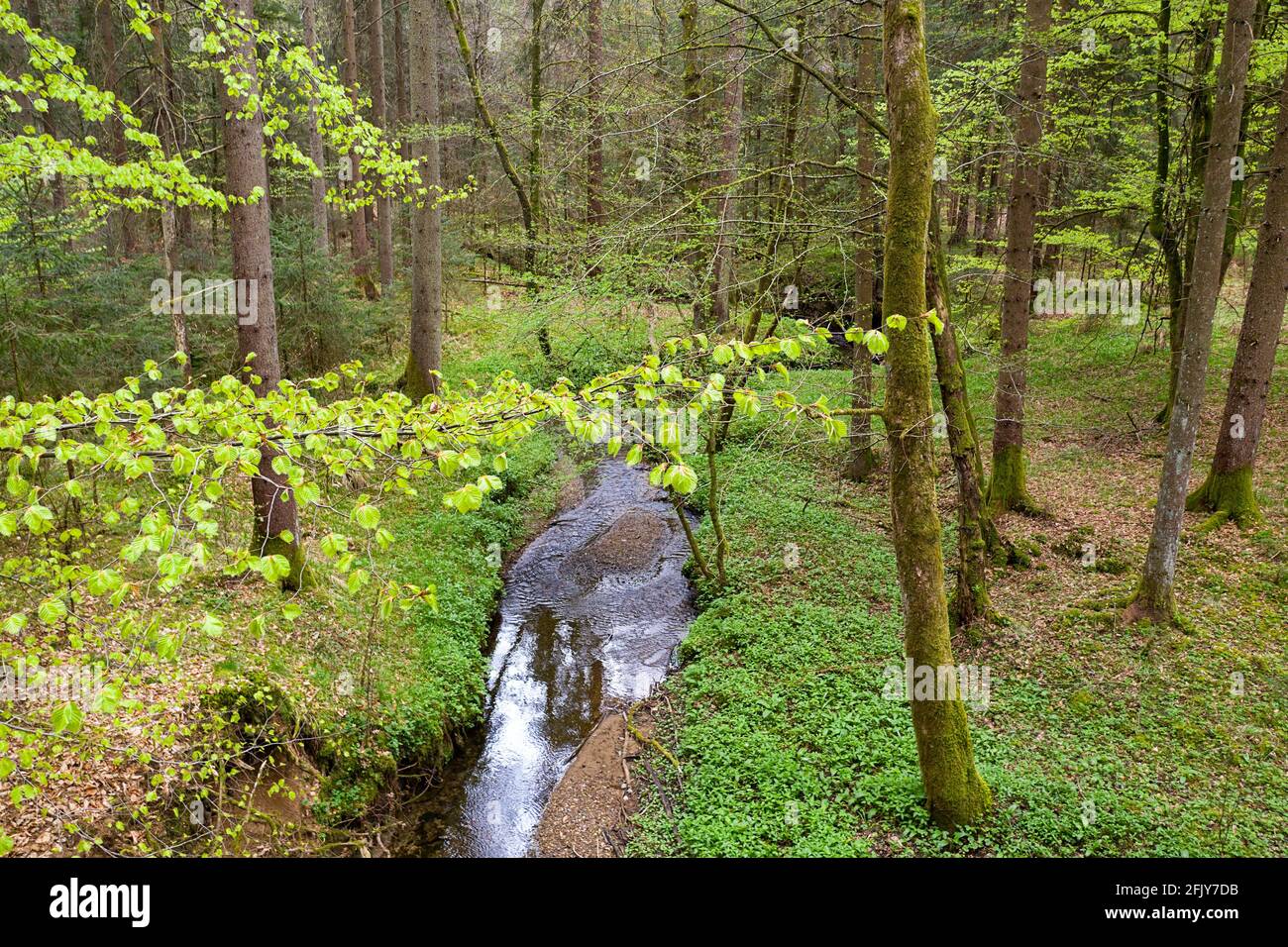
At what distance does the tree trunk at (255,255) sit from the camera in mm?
7117

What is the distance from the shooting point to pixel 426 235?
13328mm

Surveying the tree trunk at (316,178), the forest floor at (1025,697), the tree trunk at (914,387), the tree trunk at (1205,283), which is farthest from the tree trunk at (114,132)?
the tree trunk at (1205,283)

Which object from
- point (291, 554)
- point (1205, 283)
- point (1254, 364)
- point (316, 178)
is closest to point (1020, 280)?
point (1205, 283)

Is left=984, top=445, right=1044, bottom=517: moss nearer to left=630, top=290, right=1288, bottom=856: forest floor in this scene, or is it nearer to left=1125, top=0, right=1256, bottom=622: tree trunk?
left=630, top=290, right=1288, bottom=856: forest floor

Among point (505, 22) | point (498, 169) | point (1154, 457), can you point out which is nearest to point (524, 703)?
point (1154, 457)

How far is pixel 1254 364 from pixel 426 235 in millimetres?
12673

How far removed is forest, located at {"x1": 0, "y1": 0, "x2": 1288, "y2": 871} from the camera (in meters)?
4.17

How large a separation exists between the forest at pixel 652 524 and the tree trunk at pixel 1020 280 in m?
0.07

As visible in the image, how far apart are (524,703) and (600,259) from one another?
5356 mm

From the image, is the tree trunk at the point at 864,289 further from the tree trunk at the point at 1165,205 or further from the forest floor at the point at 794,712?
the tree trunk at the point at 1165,205

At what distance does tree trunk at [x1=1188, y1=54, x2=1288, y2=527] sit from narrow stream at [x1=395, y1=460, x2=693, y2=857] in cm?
718

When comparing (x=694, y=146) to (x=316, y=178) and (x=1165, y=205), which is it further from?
(x=316, y=178)

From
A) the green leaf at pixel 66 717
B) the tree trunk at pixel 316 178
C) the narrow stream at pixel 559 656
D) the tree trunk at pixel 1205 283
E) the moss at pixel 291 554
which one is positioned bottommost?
the narrow stream at pixel 559 656

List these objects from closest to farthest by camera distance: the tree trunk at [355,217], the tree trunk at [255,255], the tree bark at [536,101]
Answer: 1. the tree trunk at [255,255]
2. the tree bark at [536,101]
3. the tree trunk at [355,217]
